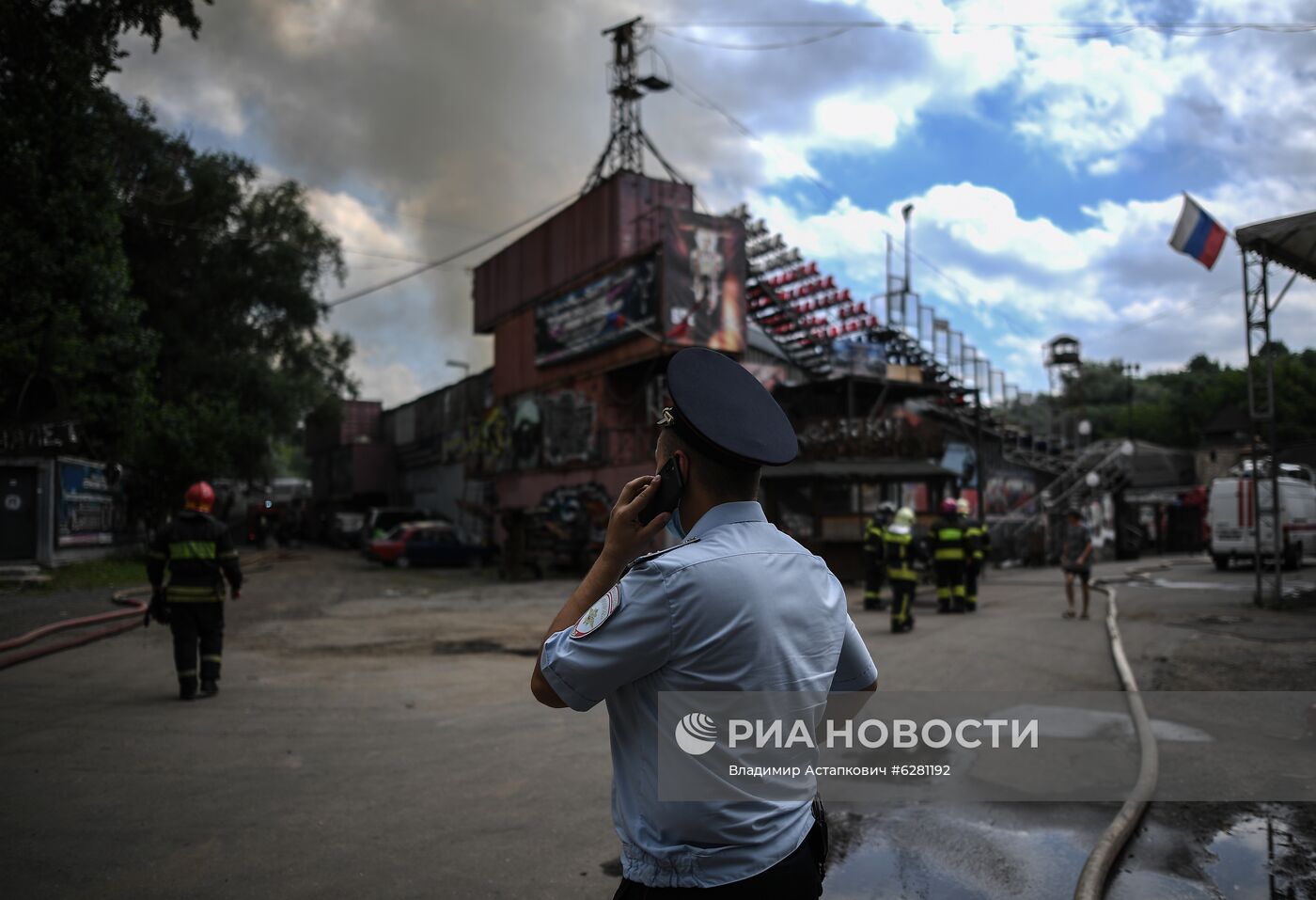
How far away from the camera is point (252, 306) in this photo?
36062mm

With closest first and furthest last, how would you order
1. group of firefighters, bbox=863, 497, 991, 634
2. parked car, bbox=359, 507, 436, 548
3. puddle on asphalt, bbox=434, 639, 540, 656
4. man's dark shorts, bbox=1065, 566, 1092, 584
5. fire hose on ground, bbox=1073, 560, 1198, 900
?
fire hose on ground, bbox=1073, 560, 1198, 900 < puddle on asphalt, bbox=434, 639, 540, 656 < man's dark shorts, bbox=1065, 566, 1092, 584 < group of firefighters, bbox=863, 497, 991, 634 < parked car, bbox=359, 507, 436, 548

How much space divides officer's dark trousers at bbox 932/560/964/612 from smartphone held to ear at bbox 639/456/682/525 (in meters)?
14.4

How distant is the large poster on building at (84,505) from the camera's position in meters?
19.4

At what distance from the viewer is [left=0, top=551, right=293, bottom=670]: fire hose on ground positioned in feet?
31.5

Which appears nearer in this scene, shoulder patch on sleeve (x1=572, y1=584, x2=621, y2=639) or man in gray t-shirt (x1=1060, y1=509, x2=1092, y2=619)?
shoulder patch on sleeve (x1=572, y1=584, x2=621, y2=639)

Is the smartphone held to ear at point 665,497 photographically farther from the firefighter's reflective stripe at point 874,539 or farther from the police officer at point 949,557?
the firefighter's reflective stripe at point 874,539

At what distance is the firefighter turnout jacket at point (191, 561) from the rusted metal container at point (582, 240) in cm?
1990

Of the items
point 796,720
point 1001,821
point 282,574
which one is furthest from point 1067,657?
point 282,574

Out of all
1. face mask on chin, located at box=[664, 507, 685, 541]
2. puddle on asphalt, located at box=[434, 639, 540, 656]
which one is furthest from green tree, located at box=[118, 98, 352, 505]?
face mask on chin, located at box=[664, 507, 685, 541]

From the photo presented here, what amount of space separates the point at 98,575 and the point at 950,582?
16491mm

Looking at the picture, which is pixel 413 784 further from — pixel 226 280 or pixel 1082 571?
pixel 226 280

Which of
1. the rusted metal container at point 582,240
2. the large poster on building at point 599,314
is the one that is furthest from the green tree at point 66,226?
the rusted metal container at point 582,240

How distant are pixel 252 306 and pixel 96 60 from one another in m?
21.4

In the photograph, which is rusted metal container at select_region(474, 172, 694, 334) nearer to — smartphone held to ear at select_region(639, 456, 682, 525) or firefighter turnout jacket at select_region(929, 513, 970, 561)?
firefighter turnout jacket at select_region(929, 513, 970, 561)
